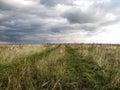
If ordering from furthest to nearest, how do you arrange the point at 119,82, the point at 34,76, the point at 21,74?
1. the point at 34,76
2. the point at 119,82
3. the point at 21,74

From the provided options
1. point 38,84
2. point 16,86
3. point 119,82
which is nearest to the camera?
point 16,86

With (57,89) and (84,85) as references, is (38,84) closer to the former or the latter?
(57,89)

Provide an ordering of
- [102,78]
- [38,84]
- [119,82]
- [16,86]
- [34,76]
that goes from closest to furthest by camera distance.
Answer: [16,86] < [38,84] < [119,82] < [34,76] < [102,78]

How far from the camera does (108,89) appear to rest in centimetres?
557

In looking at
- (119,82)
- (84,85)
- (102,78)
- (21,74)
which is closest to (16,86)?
(21,74)

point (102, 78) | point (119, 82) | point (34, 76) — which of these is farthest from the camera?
point (102, 78)

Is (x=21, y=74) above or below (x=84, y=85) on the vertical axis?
above

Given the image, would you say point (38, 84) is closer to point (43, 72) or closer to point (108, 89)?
point (43, 72)

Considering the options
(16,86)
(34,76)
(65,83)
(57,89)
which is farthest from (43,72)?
(16,86)

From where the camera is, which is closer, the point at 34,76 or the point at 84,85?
the point at 84,85

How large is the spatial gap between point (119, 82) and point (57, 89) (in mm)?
1590

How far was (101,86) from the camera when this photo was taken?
5.75 m

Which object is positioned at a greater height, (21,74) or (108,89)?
(21,74)

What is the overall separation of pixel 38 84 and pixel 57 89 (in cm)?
60
